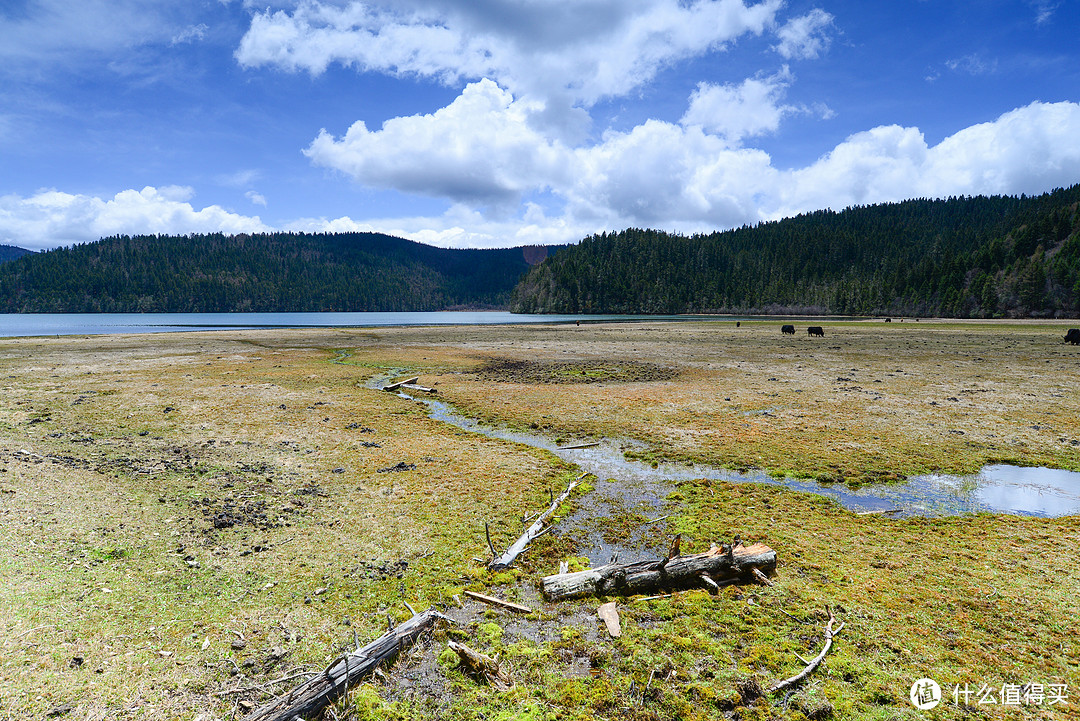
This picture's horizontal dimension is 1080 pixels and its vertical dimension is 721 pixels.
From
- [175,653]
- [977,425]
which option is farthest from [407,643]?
[977,425]

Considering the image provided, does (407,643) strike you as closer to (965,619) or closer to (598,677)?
(598,677)

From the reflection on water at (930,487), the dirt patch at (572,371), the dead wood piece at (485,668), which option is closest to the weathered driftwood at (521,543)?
the dead wood piece at (485,668)

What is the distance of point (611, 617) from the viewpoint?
273 inches

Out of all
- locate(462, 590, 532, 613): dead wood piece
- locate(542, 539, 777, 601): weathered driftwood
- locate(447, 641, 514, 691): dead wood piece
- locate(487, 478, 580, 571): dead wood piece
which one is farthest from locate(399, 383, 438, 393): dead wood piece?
locate(447, 641, 514, 691): dead wood piece

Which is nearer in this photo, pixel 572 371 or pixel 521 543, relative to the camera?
pixel 521 543

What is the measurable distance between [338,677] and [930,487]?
14.5 m

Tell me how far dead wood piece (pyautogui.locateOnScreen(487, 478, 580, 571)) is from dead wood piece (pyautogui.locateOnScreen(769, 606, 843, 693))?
4477 millimetres

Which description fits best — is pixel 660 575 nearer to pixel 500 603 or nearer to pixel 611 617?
pixel 611 617

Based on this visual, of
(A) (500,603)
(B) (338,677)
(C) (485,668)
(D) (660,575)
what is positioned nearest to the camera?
(B) (338,677)

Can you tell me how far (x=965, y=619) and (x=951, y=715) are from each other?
2133mm

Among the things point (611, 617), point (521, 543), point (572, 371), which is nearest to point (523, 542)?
point (521, 543)

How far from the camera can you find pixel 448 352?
154 feet

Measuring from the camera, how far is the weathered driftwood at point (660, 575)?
7590 millimetres

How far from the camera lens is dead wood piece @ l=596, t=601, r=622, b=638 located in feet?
21.8
